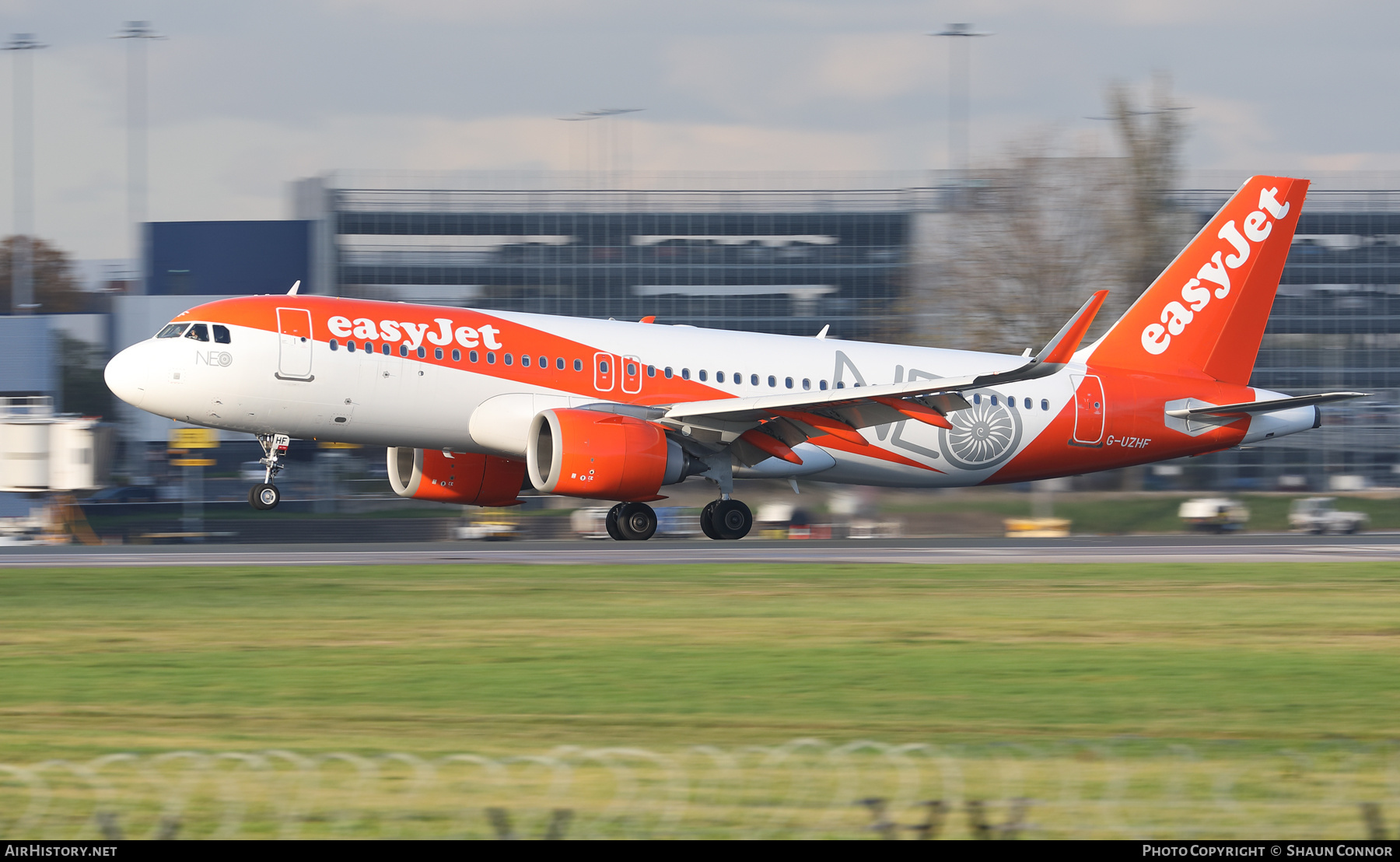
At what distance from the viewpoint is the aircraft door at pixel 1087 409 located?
29.9 metres

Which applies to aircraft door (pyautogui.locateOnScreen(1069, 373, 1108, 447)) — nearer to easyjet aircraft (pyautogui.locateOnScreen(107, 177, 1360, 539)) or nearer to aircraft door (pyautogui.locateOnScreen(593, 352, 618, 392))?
easyjet aircraft (pyautogui.locateOnScreen(107, 177, 1360, 539))

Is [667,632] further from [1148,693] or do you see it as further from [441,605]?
[1148,693]

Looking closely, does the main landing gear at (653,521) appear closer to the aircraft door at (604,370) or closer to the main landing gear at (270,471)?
the aircraft door at (604,370)

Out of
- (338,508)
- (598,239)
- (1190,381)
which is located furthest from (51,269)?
(1190,381)

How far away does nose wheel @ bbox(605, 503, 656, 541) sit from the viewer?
27547 mm

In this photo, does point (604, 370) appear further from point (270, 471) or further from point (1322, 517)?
point (1322, 517)

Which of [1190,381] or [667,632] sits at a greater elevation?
[1190,381]

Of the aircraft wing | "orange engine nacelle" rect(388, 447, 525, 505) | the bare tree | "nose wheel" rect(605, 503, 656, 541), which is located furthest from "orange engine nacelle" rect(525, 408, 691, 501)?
the bare tree

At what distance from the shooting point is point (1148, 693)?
10336 millimetres

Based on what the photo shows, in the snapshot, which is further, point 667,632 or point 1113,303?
point 1113,303

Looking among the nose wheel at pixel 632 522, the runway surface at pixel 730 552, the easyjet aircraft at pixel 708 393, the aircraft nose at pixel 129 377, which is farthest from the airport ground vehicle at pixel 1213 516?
the aircraft nose at pixel 129 377

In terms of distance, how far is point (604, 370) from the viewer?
26406 mm

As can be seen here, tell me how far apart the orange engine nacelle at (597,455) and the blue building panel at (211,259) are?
6431cm
